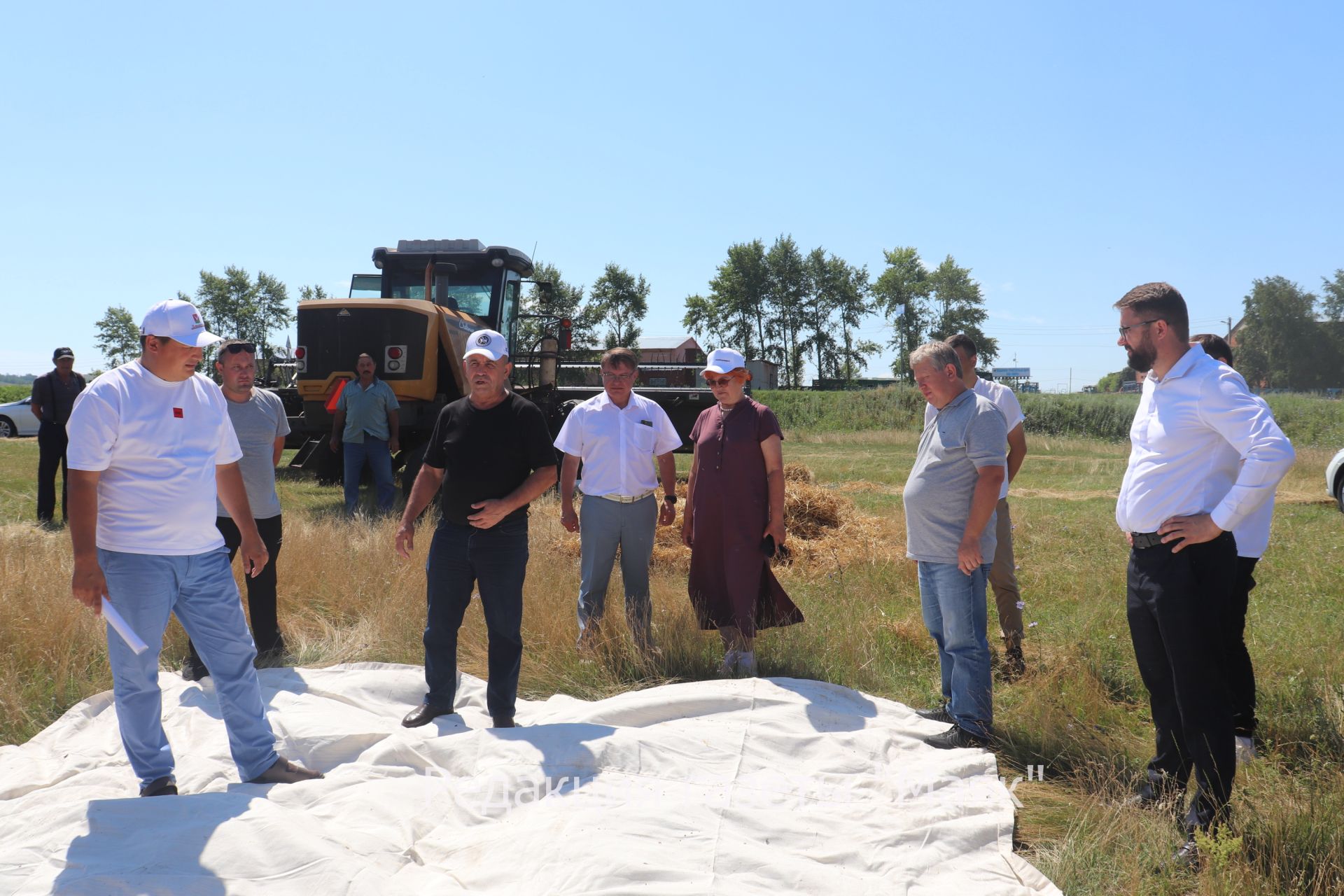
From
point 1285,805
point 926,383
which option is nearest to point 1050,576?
point 926,383

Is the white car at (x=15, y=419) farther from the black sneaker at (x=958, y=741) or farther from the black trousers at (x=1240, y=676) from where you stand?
the black trousers at (x=1240, y=676)

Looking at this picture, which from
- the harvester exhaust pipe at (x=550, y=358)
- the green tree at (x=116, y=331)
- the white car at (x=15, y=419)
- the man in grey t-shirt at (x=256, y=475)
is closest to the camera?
the man in grey t-shirt at (x=256, y=475)

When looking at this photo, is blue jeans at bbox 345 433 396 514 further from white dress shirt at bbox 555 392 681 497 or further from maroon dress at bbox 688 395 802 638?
maroon dress at bbox 688 395 802 638

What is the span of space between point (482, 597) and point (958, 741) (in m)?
2.20

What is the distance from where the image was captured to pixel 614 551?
5336 mm

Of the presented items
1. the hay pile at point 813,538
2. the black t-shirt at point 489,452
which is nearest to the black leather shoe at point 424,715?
the black t-shirt at point 489,452

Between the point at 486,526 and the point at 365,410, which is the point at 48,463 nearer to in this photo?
the point at 365,410

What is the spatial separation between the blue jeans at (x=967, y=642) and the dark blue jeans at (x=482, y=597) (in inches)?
74.9

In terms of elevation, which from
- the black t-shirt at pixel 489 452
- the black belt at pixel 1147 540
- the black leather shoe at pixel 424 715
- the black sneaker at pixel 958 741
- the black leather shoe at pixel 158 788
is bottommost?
the black leather shoe at pixel 158 788

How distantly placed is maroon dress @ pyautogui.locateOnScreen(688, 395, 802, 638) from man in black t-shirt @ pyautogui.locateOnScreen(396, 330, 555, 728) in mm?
1158

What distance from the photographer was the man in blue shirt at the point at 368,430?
9.44 m

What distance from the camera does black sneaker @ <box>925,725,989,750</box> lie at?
3887 millimetres

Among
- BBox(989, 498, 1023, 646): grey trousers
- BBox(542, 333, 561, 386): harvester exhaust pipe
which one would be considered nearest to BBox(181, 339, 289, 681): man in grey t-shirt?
BBox(989, 498, 1023, 646): grey trousers

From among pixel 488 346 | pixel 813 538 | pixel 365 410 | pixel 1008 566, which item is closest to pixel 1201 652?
pixel 1008 566
